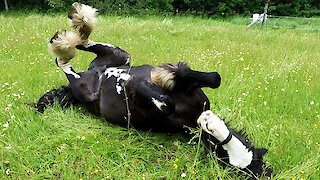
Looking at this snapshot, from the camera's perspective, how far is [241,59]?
18.2ft

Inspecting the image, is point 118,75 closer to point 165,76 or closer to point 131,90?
point 131,90

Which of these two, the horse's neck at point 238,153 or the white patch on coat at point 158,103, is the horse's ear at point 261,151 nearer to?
the horse's neck at point 238,153

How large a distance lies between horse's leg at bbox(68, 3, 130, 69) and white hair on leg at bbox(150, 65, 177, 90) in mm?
1144

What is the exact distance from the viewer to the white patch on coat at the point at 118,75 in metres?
3.06

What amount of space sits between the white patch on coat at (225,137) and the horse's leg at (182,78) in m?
0.21

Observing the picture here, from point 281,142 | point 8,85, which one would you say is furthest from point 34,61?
point 281,142

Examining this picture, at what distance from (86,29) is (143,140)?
1368 mm

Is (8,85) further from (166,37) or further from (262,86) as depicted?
(166,37)

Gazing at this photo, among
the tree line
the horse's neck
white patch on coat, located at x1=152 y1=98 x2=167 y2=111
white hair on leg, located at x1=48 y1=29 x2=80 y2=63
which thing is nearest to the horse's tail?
white hair on leg, located at x1=48 y1=29 x2=80 y2=63

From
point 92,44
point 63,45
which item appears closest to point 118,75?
point 63,45

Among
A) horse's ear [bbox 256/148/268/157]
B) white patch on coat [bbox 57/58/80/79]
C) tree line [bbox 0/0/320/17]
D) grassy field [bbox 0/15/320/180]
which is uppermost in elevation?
white patch on coat [bbox 57/58/80/79]

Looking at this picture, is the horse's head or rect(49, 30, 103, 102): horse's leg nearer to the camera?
the horse's head

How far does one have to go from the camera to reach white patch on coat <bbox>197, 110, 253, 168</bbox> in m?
2.36

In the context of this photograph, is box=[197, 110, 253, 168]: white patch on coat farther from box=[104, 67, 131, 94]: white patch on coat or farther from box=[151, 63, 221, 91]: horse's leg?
box=[104, 67, 131, 94]: white patch on coat
